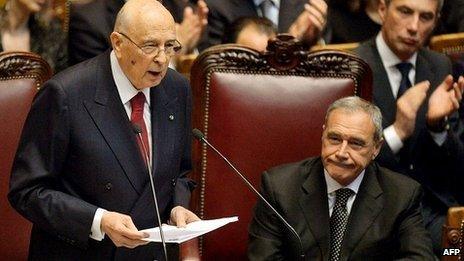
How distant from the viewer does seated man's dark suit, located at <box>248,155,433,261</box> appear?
1.85 m

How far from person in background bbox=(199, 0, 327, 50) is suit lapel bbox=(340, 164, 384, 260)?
2.04 ft

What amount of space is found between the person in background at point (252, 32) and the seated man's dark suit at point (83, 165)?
2.14 ft

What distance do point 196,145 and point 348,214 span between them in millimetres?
347

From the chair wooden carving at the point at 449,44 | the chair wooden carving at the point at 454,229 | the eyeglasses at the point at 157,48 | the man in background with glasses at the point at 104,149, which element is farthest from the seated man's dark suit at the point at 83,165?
the chair wooden carving at the point at 449,44

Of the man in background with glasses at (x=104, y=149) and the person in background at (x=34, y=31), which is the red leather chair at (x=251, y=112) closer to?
the man in background with glasses at (x=104, y=149)

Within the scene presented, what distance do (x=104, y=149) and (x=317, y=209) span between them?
46cm

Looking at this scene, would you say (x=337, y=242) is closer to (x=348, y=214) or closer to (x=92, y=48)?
(x=348, y=214)

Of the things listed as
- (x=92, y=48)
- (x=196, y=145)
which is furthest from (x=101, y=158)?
(x=92, y=48)

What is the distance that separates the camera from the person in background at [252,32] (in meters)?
2.29

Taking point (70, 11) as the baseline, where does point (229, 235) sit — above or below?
below

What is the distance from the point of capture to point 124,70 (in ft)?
5.29

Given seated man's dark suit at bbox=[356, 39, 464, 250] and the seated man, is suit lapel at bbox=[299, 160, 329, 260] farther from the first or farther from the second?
seated man's dark suit at bbox=[356, 39, 464, 250]

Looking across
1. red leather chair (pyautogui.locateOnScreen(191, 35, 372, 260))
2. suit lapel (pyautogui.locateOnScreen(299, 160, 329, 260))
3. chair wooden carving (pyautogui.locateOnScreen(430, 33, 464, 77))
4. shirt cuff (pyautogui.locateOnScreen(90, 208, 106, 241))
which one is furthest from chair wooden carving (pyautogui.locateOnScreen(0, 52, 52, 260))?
chair wooden carving (pyautogui.locateOnScreen(430, 33, 464, 77))

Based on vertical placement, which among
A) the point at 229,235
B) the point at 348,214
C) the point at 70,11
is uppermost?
the point at 70,11
